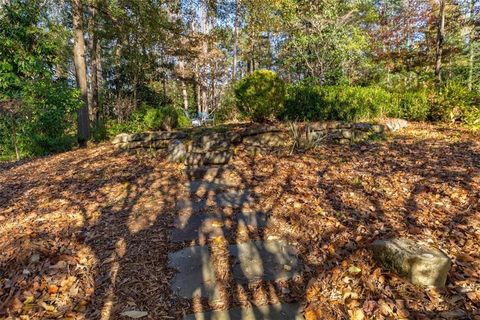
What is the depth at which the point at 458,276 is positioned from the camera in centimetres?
194

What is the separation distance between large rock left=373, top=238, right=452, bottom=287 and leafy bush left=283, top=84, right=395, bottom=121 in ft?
18.7

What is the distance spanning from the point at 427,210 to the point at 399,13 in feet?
58.8

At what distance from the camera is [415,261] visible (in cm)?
189

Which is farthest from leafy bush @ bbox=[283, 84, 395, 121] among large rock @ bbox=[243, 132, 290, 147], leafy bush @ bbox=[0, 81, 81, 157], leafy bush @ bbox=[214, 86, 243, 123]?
leafy bush @ bbox=[0, 81, 81, 157]

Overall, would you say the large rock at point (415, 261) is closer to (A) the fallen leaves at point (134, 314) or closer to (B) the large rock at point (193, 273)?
(B) the large rock at point (193, 273)

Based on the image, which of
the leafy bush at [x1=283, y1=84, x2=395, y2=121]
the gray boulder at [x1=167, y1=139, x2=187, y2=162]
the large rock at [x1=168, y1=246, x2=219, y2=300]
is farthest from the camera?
the leafy bush at [x1=283, y1=84, x2=395, y2=121]

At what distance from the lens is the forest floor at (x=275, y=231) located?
185 centimetres

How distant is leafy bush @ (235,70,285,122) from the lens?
268 inches

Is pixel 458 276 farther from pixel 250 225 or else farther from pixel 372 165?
pixel 372 165

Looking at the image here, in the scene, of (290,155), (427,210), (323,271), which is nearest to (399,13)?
(290,155)

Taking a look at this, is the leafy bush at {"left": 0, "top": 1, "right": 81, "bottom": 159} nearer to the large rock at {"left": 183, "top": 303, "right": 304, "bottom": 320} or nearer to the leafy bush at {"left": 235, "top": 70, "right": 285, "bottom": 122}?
the leafy bush at {"left": 235, "top": 70, "right": 285, "bottom": 122}

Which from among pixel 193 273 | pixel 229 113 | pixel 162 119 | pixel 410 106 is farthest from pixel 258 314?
pixel 229 113

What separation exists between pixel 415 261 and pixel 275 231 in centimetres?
105

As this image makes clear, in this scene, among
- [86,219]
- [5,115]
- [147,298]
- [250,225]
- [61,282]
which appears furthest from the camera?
[5,115]
